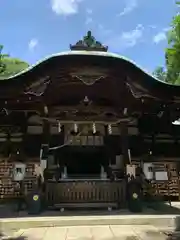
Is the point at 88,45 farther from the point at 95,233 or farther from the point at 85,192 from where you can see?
the point at 95,233

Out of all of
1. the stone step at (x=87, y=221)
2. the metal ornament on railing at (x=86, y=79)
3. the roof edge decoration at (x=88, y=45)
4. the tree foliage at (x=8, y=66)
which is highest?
the tree foliage at (x=8, y=66)

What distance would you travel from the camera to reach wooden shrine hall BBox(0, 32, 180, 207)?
891 cm

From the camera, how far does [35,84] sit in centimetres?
895

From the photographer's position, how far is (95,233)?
6207 millimetres

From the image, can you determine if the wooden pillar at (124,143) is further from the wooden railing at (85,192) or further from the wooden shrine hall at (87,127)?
the wooden railing at (85,192)

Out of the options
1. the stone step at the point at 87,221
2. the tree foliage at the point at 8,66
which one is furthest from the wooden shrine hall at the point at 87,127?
the tree foliage at the point at 8,66

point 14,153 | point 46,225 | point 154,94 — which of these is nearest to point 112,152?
point 154,94

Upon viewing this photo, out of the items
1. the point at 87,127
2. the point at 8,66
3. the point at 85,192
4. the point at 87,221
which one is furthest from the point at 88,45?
the point at 8,66

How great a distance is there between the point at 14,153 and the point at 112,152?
3768 millimetres

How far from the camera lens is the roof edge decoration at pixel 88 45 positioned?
35.1ft

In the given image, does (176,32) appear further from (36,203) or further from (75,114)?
(36,203)

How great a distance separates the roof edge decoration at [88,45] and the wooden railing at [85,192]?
497 cm

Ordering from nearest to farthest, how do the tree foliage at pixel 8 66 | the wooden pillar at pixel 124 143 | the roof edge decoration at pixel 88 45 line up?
the wooden pillar at pixel 124 143, the roof edge decoration at pixel 88 45, the tree foliage at pixel 8 66

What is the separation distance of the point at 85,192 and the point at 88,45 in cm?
558
